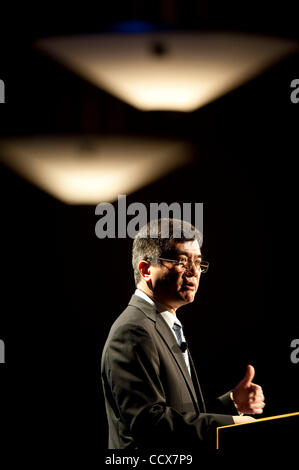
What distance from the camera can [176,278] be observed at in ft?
6.75

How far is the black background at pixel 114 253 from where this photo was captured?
116 inches

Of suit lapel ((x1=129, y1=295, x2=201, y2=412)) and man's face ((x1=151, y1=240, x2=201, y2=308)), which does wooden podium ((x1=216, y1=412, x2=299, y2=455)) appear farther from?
man's face ((x1=151, y1=240, x2=201, y2=308))

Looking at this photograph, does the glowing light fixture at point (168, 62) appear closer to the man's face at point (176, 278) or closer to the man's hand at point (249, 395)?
the man's face at point (176, 278)

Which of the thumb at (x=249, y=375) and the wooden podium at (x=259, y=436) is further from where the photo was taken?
the thumb at (x=249, y=375)

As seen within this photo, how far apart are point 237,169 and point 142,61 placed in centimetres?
72

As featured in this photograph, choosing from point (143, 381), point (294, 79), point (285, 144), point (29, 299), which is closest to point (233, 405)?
point (143, 381)

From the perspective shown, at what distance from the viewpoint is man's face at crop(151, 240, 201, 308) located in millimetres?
2059

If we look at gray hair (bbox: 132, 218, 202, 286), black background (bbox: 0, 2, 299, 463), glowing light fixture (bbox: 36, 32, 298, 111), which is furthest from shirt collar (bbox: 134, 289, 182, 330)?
glowing light fixture (bbox: 36, 32, 298, 111)

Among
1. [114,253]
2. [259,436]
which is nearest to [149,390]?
[259,436]

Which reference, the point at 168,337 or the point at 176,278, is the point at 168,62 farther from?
the point at 168,337

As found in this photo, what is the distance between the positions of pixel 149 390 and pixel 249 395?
41 centimetres

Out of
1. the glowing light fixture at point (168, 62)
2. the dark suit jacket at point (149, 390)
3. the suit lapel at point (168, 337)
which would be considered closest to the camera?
the dark suit jacket at point (149, 390)

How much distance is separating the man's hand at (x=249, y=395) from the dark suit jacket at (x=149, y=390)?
0.15m

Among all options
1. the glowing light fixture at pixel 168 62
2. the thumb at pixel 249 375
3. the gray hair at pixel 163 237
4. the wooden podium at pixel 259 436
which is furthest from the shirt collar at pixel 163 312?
the glowing light fixture at pixel 168 62
